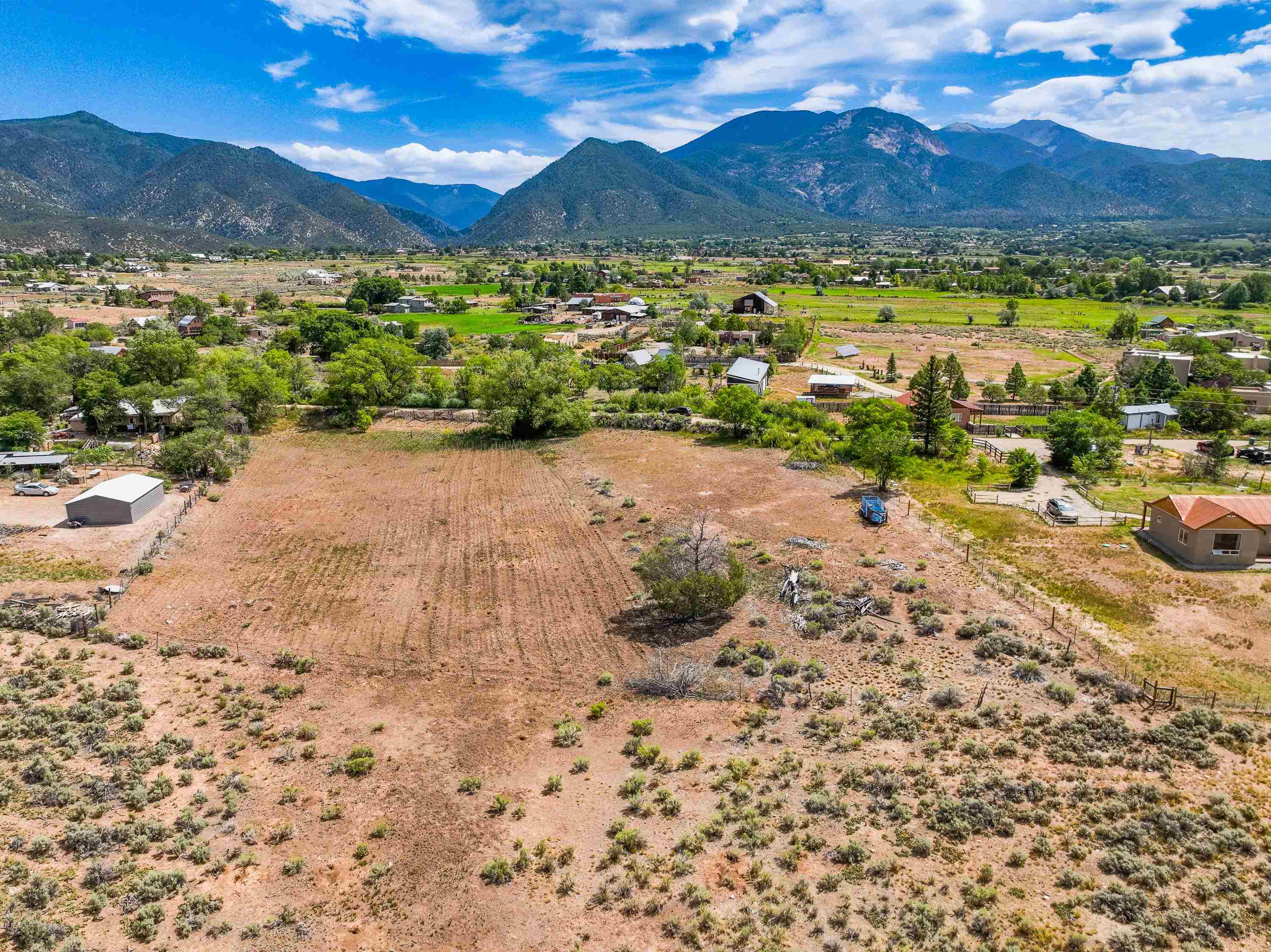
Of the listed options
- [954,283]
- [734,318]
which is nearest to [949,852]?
[734,318]

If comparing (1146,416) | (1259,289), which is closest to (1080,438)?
(1146,416)

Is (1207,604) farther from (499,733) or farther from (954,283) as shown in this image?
(954,283)

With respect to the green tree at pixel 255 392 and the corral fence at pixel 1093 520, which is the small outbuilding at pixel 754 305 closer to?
the green tree at pixel 255 392

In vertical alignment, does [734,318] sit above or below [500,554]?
above

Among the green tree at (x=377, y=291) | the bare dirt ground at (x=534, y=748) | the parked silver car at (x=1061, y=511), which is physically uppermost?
the green tree at (x=377, y=291)

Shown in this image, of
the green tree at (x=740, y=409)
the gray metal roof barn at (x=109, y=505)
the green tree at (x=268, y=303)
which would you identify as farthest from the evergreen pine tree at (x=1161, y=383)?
the green tree at (x=268, y=303)

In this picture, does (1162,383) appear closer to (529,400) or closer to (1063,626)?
(1063,626)
